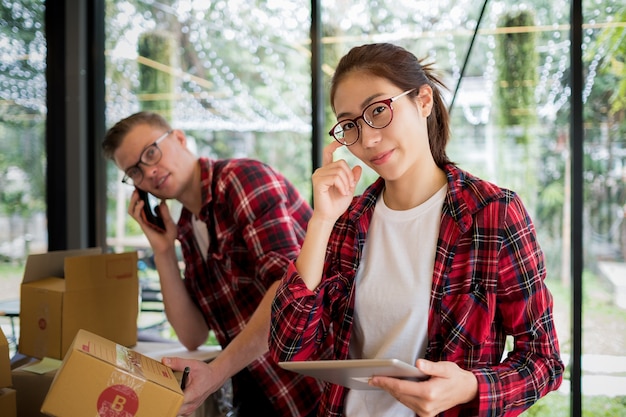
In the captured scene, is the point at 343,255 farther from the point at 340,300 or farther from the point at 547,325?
the point at 547,325

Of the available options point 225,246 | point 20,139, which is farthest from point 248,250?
point 20,139

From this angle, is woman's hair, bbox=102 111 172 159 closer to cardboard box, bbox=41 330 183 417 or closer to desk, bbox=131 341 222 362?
desk, bbox=131 341 222 362

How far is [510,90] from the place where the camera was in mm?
2336

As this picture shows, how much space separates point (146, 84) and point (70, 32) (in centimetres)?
45

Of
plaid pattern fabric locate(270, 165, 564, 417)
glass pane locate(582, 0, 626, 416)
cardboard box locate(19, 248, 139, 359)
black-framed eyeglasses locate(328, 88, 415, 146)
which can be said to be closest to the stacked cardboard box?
cardboard box locate(19, 248, 139, 359)

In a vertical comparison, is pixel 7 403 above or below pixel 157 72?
below

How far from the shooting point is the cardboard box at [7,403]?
1498 millimetres

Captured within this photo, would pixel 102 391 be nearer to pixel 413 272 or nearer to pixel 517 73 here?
pixel 413 272

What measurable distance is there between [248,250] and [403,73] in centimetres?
77

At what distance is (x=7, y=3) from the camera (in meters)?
2.87

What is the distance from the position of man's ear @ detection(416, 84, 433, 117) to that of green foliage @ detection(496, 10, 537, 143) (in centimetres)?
107

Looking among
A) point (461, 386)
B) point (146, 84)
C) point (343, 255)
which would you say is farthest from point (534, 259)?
point (146, 84)

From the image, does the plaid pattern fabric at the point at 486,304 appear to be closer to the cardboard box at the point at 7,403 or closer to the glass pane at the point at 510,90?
the cardboard box at the point at 7,403

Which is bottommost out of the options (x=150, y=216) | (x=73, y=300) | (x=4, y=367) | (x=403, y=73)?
(x=4, y=367)
